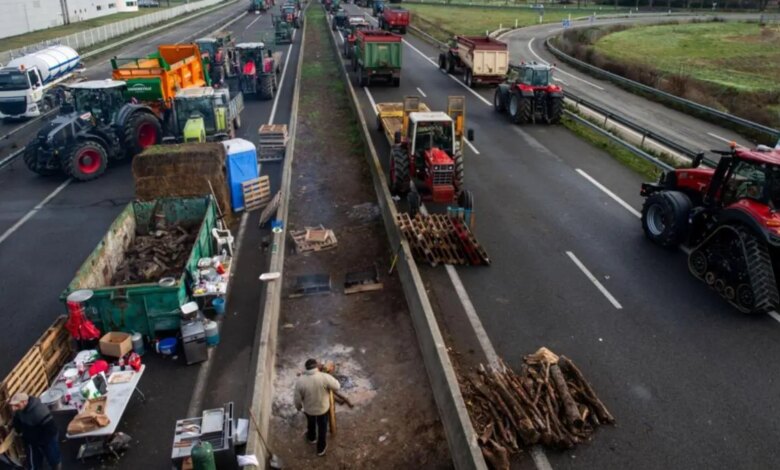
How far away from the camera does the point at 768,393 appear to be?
894cm

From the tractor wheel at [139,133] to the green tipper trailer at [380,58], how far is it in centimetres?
1289

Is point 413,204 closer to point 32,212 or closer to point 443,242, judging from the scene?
point 443,242

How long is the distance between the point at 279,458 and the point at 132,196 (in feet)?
40.4

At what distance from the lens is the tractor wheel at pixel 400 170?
15.8 meters

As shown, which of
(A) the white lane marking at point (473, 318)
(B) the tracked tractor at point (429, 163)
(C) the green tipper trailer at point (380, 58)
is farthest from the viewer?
(C) the green tipper trailer at point (380, 58)

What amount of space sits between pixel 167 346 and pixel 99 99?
1332cm

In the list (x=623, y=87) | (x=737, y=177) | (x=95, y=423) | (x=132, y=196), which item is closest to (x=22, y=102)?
(x=132, y=196)

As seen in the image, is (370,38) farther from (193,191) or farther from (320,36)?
(320,36)

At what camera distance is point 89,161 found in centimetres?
1862

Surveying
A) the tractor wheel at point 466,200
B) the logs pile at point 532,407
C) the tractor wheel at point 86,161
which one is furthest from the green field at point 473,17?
the logs pile at point 532,407

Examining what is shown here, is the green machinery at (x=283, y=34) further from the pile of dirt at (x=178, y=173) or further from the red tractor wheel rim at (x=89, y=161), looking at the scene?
the pile of dirt at (x=178, y=173)

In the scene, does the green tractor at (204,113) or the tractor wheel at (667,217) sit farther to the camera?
the green tractor at (204,113)

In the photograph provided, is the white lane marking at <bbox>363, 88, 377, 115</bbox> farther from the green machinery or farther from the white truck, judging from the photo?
the green machinery

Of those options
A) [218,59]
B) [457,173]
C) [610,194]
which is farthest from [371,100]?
[610,194]
